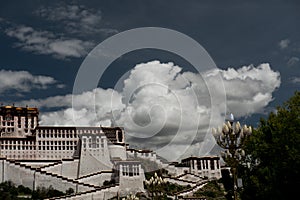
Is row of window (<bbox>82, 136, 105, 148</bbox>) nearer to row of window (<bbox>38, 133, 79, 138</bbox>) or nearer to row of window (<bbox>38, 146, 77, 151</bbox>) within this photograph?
row of window (<bbox>38, 146, 77, 151</bbox>)

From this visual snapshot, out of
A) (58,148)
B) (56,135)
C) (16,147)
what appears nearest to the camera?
(16,147)

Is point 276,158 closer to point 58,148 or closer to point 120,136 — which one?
point 58,148

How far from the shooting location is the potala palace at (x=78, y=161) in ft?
183

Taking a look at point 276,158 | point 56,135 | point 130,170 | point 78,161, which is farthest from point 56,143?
point 276,158

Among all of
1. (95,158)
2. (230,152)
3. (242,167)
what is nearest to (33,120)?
(95,158)

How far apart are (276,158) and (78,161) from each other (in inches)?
1875

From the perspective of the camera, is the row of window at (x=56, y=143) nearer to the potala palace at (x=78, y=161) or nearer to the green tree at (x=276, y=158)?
the potala palace at (x=78, y=161)

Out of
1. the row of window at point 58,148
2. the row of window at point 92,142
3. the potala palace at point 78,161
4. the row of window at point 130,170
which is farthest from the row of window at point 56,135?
the row of window at point 130,170

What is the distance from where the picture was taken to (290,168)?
21.1 meters

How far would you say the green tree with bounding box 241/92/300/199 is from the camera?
2141cm

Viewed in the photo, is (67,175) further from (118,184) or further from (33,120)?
(33,120)

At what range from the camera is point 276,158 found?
77.8 ft

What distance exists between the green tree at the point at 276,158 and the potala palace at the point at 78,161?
2974cm

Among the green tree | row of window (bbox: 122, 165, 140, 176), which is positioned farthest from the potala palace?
the green tree
